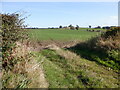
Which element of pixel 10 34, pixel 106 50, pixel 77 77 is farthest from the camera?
pixel 106 50

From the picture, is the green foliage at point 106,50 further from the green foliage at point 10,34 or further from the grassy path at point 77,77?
the green foliage at point 10,34

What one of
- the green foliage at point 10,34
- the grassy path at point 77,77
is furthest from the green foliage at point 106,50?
the green foliage at point 10,34

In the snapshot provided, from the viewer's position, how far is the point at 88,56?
513 inches

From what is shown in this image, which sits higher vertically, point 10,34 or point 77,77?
point 10,34

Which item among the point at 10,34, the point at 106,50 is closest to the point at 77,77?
the point at 10,34

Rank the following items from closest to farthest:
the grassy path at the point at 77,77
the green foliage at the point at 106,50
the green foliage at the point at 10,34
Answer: the green foliage at the point at 10,34 → the grassy path at the point at 77,77 → the green foliage at the point at 106,50

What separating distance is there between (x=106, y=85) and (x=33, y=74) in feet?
9.27

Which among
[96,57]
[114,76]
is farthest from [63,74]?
[96,57]

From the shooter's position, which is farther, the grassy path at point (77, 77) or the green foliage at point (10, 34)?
the grassy path at point (77, 77)

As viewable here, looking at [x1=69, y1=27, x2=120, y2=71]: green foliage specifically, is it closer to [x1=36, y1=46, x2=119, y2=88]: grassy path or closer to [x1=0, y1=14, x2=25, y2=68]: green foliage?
[x1=36, y1=46, x2=119, y2=88]: grassy path

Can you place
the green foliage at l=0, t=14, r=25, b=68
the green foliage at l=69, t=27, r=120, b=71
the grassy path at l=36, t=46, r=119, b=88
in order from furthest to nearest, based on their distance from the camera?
the green foliage at l=69, t=27, r=120, b=71
the grassy path at l=36, t=46, r=119, b=88
the green foliage at l=0, t=14, r=25, b=68

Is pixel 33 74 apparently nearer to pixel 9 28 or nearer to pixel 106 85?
pixel 9 28

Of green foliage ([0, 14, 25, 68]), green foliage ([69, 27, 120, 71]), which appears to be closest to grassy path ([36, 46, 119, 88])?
green foliage ([69, 27, 120, 71])

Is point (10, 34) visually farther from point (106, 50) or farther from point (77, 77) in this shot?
point (106, 50)
